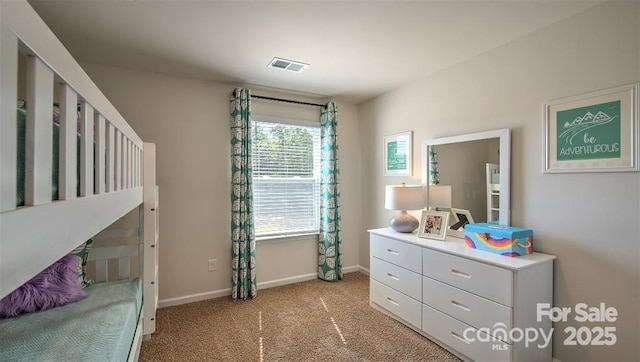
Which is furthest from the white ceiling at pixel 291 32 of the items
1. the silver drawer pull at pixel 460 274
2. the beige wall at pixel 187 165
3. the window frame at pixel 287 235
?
the silver drawer pull at pixel 460 274

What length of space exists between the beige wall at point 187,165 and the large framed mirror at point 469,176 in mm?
1843

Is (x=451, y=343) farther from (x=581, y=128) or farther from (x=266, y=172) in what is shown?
(x=266, y=172)

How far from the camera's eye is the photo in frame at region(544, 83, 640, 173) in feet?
5.24

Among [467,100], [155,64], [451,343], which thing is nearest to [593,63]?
[467,100]

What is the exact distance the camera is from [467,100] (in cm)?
247

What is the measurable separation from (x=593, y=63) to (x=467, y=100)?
32.6 inches

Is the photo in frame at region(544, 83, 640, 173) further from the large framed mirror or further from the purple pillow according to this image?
the purple pillow

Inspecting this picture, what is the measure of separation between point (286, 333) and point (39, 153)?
2.15m

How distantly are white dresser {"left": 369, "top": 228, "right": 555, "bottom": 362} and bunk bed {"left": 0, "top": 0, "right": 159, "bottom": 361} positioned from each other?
1.93 m

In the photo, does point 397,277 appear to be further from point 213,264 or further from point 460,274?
point 213,264

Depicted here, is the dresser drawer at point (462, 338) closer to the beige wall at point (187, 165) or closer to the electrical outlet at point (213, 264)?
the beige wall at point (187, 165)

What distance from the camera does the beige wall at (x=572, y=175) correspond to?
5.29ft

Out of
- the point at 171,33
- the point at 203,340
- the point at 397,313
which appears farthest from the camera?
the point at 397,313

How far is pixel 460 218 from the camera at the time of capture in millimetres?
2480
